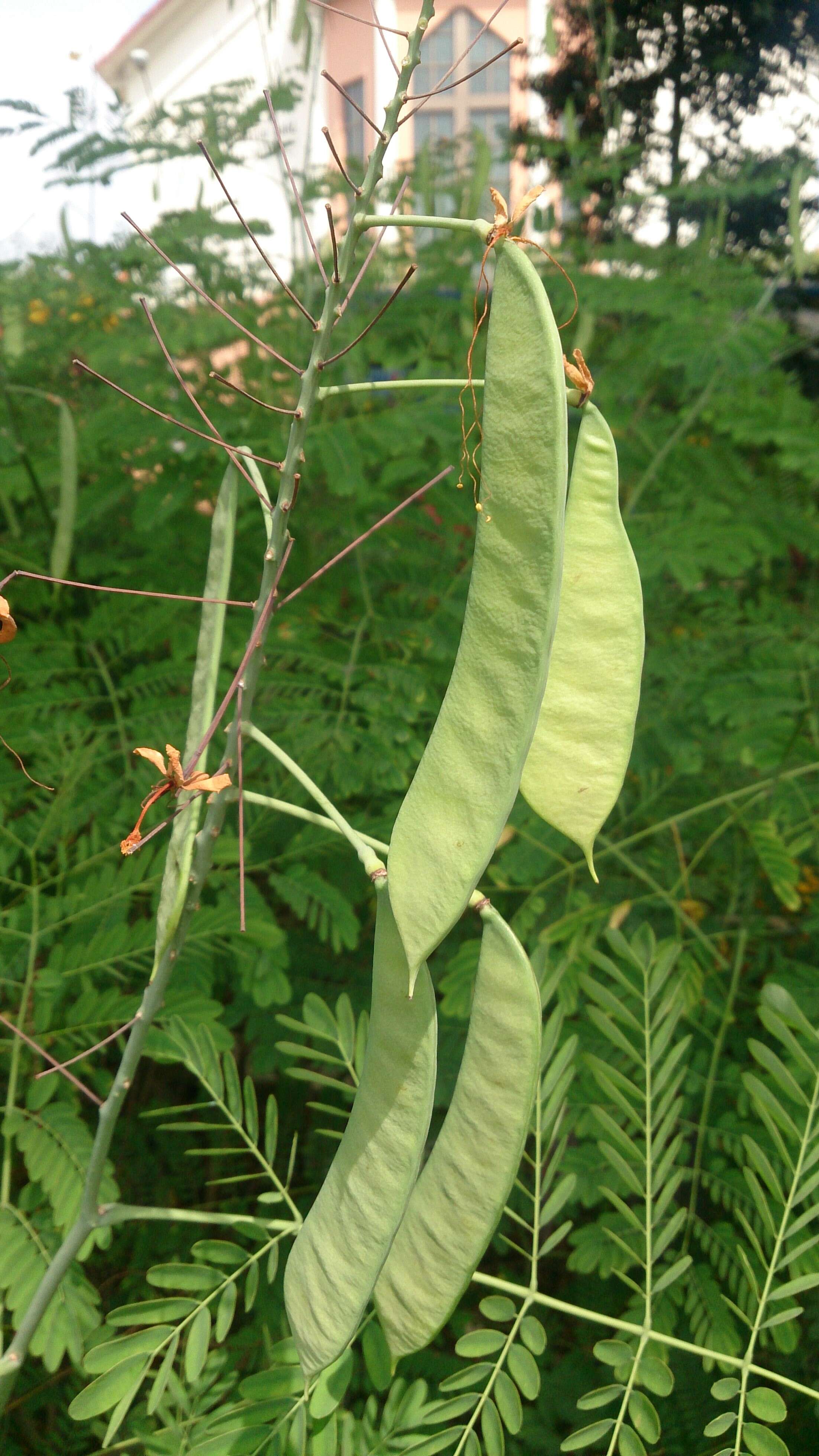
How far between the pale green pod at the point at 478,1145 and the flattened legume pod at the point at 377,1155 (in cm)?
5

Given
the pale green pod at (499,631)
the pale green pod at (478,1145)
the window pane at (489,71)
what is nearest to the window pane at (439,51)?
the window pane at (489,71)


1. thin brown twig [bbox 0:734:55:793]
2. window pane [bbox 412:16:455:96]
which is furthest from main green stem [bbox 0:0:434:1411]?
window pane [bbox 412:16:455:96]

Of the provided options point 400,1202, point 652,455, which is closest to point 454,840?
point 400,1202

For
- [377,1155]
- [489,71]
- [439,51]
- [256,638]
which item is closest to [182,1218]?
[377,1155]

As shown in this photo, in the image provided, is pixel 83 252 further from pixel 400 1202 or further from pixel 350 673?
pixel 400 1202

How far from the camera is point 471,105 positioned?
2479mm

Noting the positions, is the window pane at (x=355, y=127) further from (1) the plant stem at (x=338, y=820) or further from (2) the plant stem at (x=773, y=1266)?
(2) the plant stem at (x=773, y=1266)

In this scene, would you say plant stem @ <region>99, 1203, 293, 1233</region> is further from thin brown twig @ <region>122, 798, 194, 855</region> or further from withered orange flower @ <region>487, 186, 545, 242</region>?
withered orange flower @ <region>487, 186, 545, 242</region>

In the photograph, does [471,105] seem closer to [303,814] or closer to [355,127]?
[355,127]

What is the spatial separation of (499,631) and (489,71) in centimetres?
240

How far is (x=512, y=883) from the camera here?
4.79 ft

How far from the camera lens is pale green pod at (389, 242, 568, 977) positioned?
472 millimetres

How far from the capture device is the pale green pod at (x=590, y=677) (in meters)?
0.62

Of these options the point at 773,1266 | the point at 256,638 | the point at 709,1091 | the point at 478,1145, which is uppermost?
the point at 256,638
